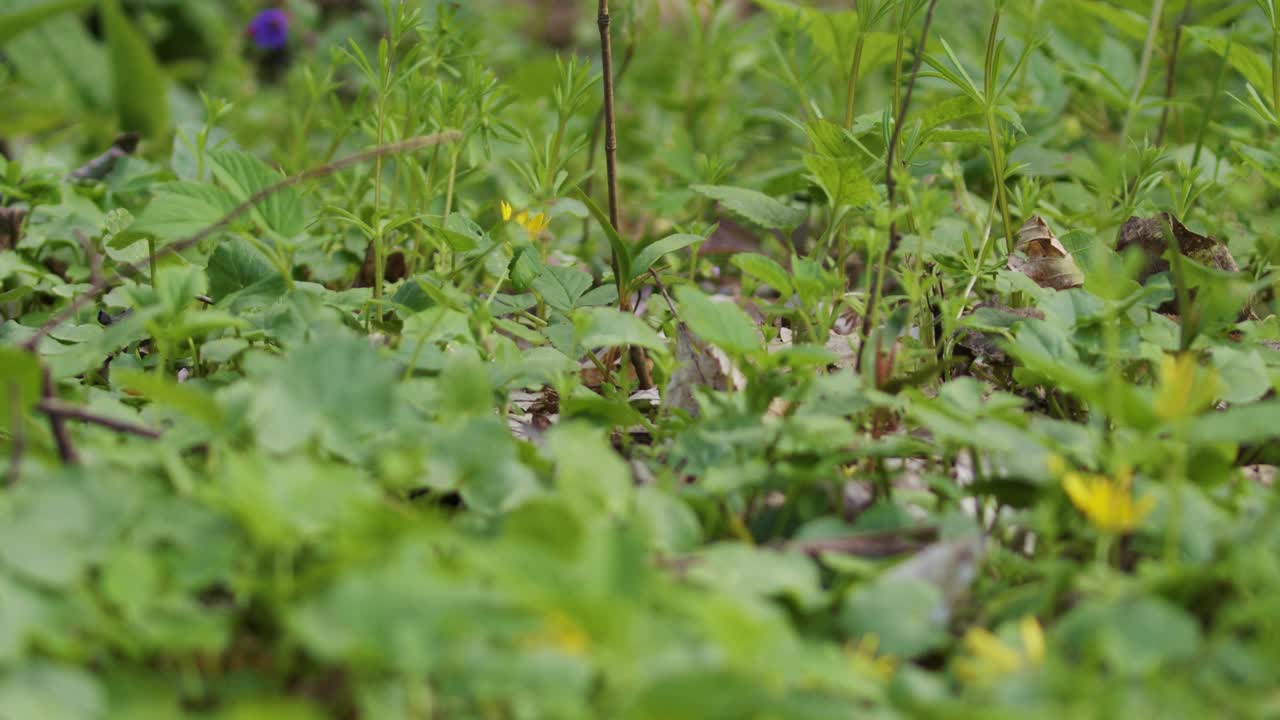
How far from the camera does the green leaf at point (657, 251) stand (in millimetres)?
1457

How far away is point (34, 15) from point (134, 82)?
5.08 feet

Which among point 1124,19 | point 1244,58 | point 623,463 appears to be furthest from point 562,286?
point 1124,19

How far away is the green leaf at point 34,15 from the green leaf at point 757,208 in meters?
0.91

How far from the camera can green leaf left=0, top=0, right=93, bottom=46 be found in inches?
61.2

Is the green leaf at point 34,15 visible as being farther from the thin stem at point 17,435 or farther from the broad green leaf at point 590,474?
the broad green leaf at point 590,474

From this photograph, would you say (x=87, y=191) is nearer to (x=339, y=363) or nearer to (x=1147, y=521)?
(x=339, y=363)

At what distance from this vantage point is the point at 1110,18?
2168mm

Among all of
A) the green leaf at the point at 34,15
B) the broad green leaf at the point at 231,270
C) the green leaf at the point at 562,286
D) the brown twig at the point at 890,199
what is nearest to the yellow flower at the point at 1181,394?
the brown twig at the point at 890,199

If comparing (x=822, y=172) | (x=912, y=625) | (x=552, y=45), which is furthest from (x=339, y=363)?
(x=552, y=45)

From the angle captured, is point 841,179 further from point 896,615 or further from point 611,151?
point 896,615

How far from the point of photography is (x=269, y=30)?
3354 mm

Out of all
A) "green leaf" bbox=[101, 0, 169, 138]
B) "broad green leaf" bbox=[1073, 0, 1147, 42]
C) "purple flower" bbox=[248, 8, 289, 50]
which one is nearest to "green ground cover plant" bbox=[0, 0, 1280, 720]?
"broad green leaf" bbox=[1073, 0, 1147, 42]

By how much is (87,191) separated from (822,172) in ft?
4.31

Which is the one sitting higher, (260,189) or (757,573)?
(260,189)
